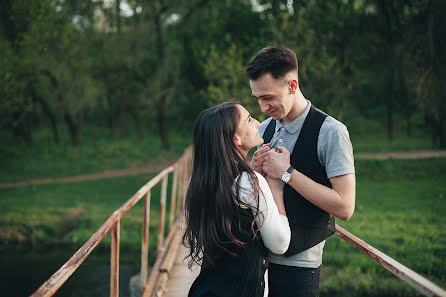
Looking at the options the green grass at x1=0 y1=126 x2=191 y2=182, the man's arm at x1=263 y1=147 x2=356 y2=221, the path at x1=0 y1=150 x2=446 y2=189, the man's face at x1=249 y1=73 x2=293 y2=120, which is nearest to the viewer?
the man's arm at x1=263 y1=147 x2=356 y2=221

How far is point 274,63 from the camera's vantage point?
1.78 meters

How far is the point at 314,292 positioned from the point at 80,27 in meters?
21.2

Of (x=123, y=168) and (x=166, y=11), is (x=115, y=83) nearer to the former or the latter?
(x=166, y=11)

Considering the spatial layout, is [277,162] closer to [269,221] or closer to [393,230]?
[269,221]

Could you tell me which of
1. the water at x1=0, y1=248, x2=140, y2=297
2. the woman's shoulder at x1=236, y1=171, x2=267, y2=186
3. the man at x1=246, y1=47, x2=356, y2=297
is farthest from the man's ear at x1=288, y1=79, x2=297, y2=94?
the water at x1=0, y1=248, x2=140, y2=297

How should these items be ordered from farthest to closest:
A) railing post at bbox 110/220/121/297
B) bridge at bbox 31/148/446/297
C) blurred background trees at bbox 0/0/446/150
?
blurred background trees at bbox 0/0/446/150 < railing post at bbox 110/220/121/297 < bridge at bbox 31/148/446/297

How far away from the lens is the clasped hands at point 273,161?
1649mm

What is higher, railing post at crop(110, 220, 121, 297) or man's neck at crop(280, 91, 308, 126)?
man's neck at crop(280, 91, 308, 126)

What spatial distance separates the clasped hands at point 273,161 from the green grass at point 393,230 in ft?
14.5

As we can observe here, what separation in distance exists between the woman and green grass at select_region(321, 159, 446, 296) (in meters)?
4.38

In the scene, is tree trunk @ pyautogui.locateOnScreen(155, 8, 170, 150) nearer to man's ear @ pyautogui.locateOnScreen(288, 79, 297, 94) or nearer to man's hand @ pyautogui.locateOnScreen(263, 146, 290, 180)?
man's ear @ pyautogui.locateOnScreen(288, 79, 297, 94)

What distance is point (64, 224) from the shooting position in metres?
9.81

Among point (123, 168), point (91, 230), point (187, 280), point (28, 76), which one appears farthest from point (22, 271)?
point (28, 76)

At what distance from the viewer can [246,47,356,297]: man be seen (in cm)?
158
